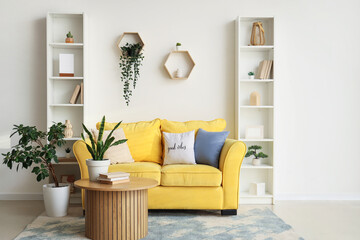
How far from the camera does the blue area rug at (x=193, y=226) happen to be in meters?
3.20

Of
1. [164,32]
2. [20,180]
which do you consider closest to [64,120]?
[20,180]

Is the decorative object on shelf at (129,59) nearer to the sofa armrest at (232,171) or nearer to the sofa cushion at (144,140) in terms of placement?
the sofa cushion at (144,140)

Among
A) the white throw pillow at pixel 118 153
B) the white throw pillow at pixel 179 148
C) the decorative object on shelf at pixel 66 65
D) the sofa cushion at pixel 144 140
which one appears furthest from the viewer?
the decorative object on shelf at pixel 66 65

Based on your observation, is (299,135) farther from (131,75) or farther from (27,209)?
Answer: (27,209)

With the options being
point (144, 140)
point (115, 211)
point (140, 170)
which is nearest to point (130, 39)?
point (144, 140)

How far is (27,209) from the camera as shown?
4203mm

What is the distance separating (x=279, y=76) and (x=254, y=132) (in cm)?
79

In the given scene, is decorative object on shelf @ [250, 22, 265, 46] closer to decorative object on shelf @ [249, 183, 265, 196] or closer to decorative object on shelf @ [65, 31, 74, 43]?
decorative object on shelf @ [249, 183, 265, 196]

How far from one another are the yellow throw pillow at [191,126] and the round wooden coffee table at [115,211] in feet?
4.65

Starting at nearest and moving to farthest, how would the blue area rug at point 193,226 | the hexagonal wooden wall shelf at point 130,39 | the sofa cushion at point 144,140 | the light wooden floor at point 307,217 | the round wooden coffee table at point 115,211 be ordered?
1. the round wooden coffee table at point 115,211
2. the blue area rug at point 193,226
3. the light wooden floor at point 307,217
4. the sofa cushion at point 144,140
5. the hexagonal wooden wall shelf at point 130,39

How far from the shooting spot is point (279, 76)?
15.9 ft

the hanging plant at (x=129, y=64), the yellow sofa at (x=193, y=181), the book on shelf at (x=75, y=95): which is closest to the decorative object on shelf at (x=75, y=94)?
the book on shelf at (x=75, y=95)

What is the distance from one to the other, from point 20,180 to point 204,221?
8.07 ft

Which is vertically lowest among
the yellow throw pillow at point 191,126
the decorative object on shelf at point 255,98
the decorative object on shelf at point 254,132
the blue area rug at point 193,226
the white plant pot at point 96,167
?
the blue area rug at point 193,226
